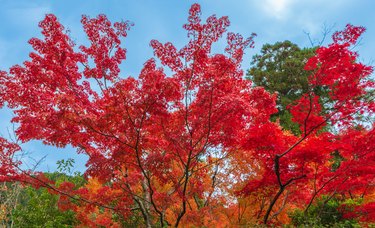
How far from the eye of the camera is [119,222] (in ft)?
40.9

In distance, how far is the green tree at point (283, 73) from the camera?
2727cm

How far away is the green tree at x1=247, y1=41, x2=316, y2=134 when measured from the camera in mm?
27266

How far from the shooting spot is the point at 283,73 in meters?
28.2

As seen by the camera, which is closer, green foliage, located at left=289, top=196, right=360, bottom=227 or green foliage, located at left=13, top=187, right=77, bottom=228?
green foliage, located at left=289, top=196, right=360, bottom=227

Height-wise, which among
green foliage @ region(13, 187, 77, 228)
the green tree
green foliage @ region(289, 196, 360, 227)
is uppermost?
the green tree

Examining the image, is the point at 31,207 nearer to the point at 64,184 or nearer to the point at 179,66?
the point at 64,184

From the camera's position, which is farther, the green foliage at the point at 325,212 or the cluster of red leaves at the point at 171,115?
the green foliage at the point at 325,212

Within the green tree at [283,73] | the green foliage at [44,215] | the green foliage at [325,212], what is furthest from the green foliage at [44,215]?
the green tree at [283,73]

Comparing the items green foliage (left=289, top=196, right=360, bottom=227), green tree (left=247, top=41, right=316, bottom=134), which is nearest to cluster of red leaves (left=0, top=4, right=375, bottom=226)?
green foliage (left=289, top=196, right=360, bottom=227)

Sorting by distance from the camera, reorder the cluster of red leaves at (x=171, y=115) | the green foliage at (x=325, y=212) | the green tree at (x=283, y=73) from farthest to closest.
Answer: the green tree at (x=283, y=73), the green foliage at (x=325, y=212), the cluster of red leaves at (x=171, y=115)

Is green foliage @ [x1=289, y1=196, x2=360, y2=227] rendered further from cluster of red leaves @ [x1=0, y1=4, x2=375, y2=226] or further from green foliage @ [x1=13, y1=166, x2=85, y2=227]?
green foliage @ [x1=13, y1=166, x2=85, y2=227]

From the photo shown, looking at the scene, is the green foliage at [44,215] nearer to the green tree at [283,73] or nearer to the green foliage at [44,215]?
the green foliage at [44,215]

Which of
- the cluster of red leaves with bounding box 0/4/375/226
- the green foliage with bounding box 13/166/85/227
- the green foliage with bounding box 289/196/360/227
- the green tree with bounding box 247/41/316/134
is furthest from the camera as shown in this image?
the green tree with bounding box 247/41/316/134

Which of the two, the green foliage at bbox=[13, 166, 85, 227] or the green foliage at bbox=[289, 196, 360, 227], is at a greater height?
the green foliage at bbox=[289, 196, 360, 227]
